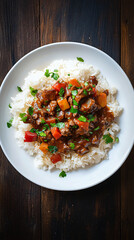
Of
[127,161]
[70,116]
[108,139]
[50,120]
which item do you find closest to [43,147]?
[50,120]

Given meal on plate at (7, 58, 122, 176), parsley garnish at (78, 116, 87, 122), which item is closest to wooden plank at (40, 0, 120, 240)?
meal on plate at (7, 58, 122, 176)

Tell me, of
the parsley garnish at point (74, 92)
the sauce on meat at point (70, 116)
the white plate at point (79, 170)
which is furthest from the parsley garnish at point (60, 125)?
the white plate at point (79, 170)

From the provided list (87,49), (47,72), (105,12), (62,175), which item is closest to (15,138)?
(62,175)

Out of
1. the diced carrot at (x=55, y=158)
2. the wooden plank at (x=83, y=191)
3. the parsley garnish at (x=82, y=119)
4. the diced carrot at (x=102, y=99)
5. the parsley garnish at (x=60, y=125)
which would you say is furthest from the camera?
the wooden plank at (x=83, y=191)

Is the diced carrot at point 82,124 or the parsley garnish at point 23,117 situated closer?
the diced carrot at point 82,124

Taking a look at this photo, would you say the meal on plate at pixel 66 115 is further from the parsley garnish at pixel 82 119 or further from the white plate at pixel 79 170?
the white plate at pixel 79 170

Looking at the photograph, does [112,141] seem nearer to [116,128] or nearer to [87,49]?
[116,128]

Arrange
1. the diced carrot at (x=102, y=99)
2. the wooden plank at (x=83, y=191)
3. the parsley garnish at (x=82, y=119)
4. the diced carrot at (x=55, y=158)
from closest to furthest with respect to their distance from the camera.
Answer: the parsley garnish at (x=82, y=119) → the diced carrot at (x=102, y=99) → the diced carrot at (x=55, y=158) → the wooden plank at (x=83, y=191)

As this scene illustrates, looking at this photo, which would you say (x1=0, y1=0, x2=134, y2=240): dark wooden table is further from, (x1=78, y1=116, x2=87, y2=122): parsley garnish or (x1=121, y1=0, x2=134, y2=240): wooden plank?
(x1=78, y1=116, x2=87, y2=122): parsley garnish
